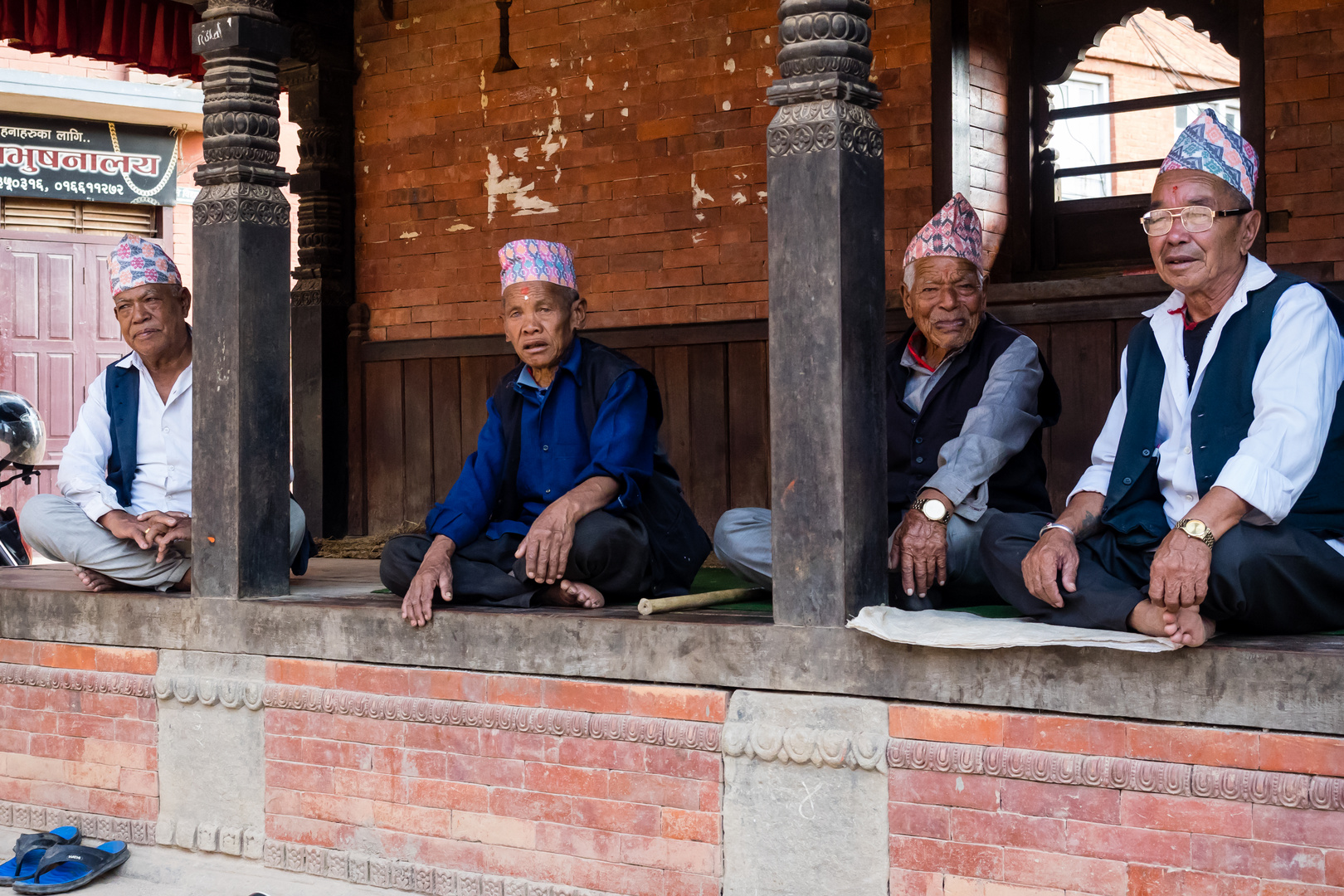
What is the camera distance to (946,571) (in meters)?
3.90

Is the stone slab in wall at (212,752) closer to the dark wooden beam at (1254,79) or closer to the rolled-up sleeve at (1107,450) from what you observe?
the rolled-up sleeve at (1107,450)

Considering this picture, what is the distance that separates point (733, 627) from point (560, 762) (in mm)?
696

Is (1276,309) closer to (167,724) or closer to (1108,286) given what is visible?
(1108,286)

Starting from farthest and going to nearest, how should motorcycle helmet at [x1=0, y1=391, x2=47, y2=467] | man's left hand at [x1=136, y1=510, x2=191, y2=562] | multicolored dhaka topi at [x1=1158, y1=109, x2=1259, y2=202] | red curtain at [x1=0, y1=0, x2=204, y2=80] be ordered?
motorcycle helmet at [x1=0, y1=391, x2=47, y2=467], red curtain at [x1=0, y1=0, x2=204, y2=80], man's left hand at [x1=136, y1=510, x2=191, y2=562], multicolored dhaka topi at [x1=1158, y1=109, x2=1259, y2=202]

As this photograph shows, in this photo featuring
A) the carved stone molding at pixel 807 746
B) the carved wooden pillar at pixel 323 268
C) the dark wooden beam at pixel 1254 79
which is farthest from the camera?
the carved wooden pillar at pixel 323 268

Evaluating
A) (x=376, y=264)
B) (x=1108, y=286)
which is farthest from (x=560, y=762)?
(x=376, y=264)

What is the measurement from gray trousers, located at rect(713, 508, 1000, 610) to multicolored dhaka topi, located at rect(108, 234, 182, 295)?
2.29m

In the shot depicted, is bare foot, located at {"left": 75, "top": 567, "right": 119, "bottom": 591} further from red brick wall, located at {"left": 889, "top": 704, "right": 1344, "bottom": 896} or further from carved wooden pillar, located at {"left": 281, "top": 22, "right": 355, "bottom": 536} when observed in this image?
red brick wall, located at {"left": 889, "top": 704, "right": 1344, "bottom": 896}

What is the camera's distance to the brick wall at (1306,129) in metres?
5.33

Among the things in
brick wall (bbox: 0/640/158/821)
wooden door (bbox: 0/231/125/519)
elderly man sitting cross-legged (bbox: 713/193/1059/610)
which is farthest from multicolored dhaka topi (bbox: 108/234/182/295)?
wooden door (bbox: 0/231/125/519)

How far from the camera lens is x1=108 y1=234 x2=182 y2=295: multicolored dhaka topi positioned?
5047 mm

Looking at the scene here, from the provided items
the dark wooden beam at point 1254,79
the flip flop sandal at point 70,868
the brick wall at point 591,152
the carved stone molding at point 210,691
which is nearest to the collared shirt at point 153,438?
the carved stone molding at point 210,691

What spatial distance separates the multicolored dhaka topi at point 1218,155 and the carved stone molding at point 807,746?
5.20 feet

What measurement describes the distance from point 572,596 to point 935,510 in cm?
112
